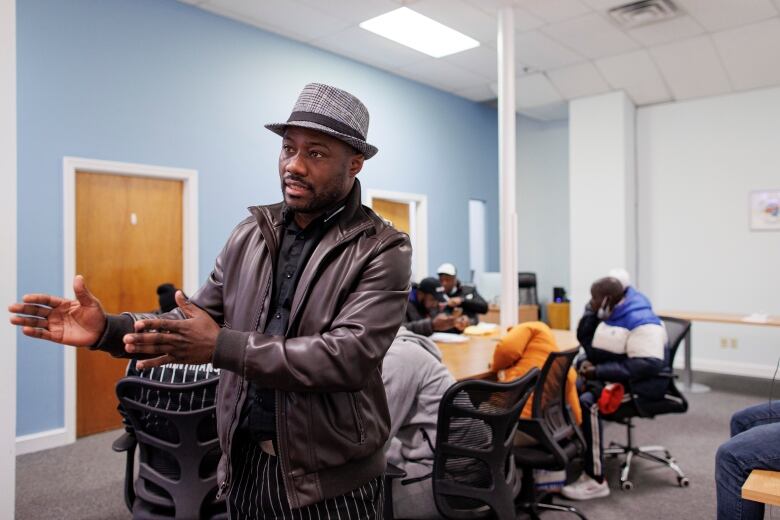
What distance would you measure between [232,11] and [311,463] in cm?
454

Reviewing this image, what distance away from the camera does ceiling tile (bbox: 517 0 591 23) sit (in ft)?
15.4

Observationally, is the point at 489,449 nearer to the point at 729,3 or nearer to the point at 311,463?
the point at 311,463

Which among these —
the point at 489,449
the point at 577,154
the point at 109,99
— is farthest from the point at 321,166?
the point at 577,154

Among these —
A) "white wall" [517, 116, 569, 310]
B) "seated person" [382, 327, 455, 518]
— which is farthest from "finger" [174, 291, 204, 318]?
"white wall" [517, 116, 569, 310]

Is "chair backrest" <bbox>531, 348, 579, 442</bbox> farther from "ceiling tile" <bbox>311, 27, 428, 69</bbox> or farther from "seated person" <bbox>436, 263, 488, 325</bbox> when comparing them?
"ceiling tile" <bbox>311, 27, 428, 69</bbox>

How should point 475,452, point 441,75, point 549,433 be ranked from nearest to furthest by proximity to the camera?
point 475,452, point 549,433, point 441,75

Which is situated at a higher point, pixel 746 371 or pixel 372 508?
pixel 372 508

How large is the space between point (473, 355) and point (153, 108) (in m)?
3.06

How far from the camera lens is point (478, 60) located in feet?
20.1

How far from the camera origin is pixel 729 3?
4.73m

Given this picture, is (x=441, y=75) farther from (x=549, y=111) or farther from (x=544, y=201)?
(x=544, y=201)

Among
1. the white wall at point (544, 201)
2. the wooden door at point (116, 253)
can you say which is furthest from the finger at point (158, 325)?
the white wall at point (544, 201)

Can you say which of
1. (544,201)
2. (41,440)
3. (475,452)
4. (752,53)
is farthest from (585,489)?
(544,201)

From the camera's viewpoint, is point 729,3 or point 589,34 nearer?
point 729,3
